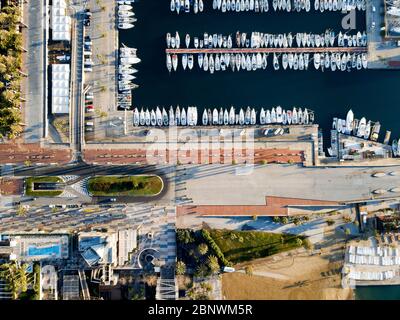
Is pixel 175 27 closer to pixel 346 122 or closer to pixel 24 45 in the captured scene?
pixel 24 45

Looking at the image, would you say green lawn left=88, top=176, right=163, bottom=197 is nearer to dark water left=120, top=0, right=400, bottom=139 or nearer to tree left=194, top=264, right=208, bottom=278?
dark water left=120, top=0, right=400, bottom=139

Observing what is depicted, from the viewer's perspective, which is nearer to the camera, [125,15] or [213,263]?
[213,263]

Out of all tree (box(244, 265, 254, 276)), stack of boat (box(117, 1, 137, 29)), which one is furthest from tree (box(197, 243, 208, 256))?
stack of boat (box(117, 1, 137, 29))

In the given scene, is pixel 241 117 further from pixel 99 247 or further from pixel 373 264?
pixel 373 264

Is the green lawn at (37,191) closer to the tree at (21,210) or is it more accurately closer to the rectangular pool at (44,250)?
the tree at (21,210)

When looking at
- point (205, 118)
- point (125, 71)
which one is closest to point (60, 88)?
point (125, 71)

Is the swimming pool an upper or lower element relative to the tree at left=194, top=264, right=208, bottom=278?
upper
